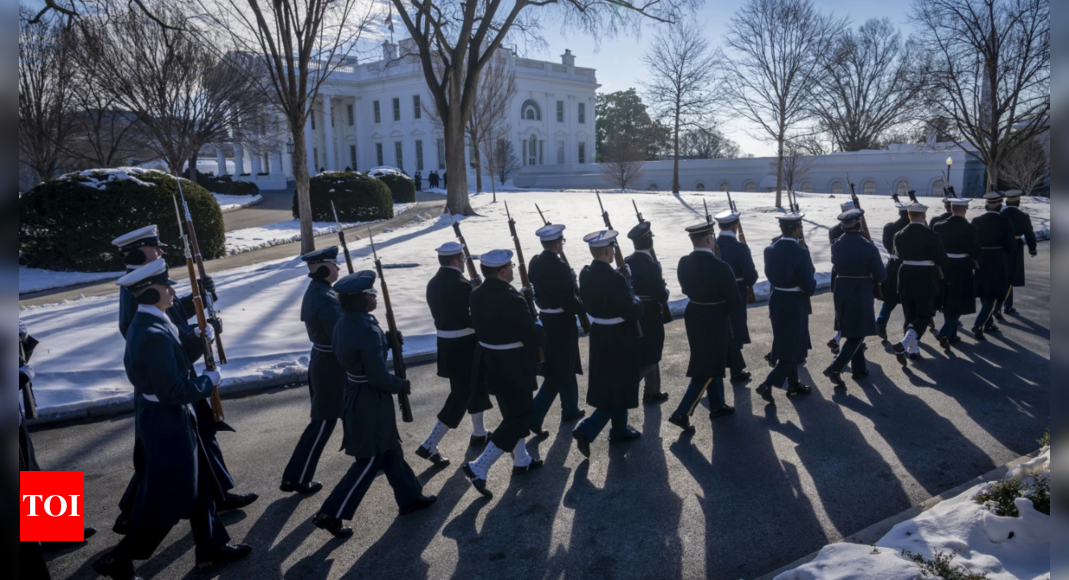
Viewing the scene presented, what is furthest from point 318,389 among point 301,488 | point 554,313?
point 554,313

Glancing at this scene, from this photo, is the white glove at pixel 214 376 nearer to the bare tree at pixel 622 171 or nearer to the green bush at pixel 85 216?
the green bush at pixel 85 216

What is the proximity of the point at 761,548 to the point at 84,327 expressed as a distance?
9.68m

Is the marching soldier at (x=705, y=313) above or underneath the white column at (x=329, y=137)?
underneath

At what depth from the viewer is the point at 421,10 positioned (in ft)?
69.6

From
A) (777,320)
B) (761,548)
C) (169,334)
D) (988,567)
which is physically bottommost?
(761,548)

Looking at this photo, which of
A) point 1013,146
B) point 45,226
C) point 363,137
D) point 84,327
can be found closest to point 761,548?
point 84,327

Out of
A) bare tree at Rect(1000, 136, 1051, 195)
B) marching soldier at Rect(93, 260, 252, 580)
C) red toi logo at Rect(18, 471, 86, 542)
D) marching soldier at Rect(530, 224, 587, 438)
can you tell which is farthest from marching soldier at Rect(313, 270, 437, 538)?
bare tree at Rect(1000, 136, 1051, 195)

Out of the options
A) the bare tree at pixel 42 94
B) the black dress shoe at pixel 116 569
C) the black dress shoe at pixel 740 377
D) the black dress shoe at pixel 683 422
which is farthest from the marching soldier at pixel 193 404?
the bare tree at pixel 42 94

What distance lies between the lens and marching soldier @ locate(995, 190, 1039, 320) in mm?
10102

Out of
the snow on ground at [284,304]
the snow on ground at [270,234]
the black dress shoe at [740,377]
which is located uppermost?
the snow on ground at [270,234]

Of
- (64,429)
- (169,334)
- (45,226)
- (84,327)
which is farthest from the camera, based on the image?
(45,226)

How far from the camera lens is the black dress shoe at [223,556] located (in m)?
4.27

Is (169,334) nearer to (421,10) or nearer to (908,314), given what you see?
(908,314)

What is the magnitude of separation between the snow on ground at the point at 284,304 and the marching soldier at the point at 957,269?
4.17 metres
